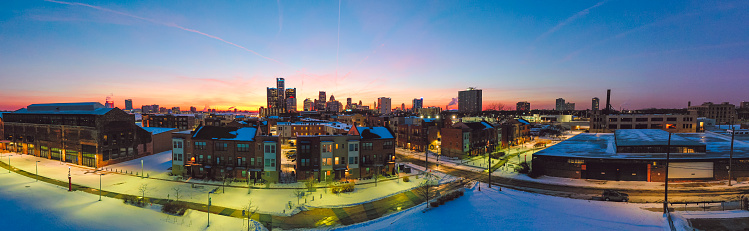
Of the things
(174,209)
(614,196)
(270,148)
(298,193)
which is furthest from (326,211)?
(614,196)

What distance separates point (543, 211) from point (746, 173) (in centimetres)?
3839

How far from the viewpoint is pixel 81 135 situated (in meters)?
61.6

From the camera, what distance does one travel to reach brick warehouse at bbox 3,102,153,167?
60.1 metres

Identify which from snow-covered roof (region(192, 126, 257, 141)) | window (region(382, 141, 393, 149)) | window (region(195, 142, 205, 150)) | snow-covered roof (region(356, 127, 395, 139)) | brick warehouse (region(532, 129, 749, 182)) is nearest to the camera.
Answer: brick warehouse (region(532, 129, 749, 182))

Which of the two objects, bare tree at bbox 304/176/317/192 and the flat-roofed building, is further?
the flat-roofed building

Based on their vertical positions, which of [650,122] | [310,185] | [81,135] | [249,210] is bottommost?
[249,210]

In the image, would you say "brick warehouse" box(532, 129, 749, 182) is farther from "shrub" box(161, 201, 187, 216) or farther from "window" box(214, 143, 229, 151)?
"window" box(214, 143, 229, 151)

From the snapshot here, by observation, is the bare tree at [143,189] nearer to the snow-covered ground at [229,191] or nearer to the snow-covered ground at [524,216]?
the snow-covered ground at [229,191]

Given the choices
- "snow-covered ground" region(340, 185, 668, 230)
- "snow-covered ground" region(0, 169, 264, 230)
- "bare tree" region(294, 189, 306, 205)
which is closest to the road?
"snow-covered ground" region(340, 185, 668, 230)

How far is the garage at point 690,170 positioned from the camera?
43.3 metres

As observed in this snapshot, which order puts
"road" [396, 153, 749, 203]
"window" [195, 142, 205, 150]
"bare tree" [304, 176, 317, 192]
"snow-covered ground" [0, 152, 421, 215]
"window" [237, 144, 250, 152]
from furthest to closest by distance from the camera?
"window" [195, 142, 205, 150], "window" [237, 144, 250, 152], "bare tree" [304, 176, 317, 192], "snow-covered ground" [0, 152, 421, 215], "road" [396, 153, 749, 203]

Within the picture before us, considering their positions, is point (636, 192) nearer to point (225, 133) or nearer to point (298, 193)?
point (298, 193)

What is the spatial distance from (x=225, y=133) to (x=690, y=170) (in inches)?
2934

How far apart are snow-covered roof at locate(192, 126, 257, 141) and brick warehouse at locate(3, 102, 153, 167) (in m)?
28.3
